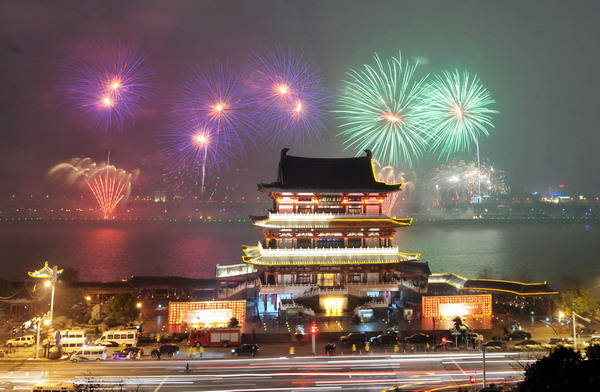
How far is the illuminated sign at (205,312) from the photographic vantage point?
92.5 feet

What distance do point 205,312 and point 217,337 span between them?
350cm

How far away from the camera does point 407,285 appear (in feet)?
117

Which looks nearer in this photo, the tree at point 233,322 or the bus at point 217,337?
the bus at point 217,337

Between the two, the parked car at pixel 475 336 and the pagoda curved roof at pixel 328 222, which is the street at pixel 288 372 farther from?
the pagoda curved roof at pixel 328 222

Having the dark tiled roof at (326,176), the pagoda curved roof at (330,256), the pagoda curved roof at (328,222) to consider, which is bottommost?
the pagoda curved roof at (330,256)

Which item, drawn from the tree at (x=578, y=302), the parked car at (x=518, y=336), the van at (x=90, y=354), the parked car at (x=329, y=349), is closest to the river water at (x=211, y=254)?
the tree at (x=578, y=302)

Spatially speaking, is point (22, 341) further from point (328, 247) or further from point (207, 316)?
point (328, 247)

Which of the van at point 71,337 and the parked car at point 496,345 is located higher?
the van at point 71,337

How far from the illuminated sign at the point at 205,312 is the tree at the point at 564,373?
18904 millimetres

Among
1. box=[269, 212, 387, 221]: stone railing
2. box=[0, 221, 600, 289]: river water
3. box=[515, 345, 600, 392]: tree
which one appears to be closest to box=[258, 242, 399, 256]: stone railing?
box=[269, 212, 387, 221]: stone railing

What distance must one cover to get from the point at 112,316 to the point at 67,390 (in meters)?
12.5

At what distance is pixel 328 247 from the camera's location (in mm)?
34625

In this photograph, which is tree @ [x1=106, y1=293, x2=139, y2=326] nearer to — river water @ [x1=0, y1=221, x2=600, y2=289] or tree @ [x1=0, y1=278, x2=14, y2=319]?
tree @ [x1=0, y1=278, x2=14, y2=319]

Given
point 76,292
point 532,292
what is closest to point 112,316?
point 76,292
